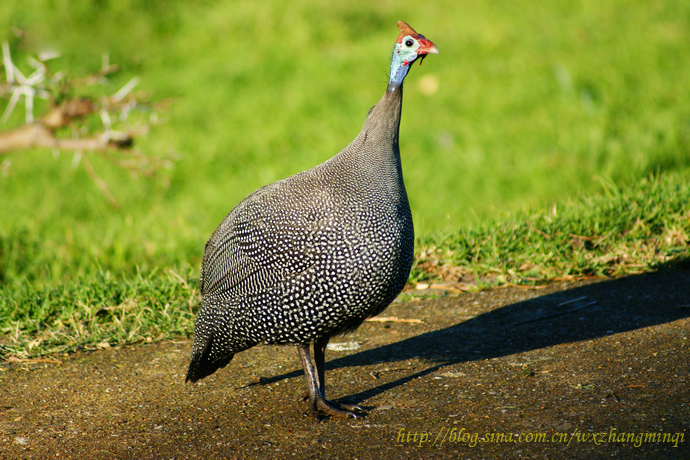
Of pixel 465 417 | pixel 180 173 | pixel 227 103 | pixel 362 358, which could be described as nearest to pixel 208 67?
pixel 227 103

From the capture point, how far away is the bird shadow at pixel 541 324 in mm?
3367

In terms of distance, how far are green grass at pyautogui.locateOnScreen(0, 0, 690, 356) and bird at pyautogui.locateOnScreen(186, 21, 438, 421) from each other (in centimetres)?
100

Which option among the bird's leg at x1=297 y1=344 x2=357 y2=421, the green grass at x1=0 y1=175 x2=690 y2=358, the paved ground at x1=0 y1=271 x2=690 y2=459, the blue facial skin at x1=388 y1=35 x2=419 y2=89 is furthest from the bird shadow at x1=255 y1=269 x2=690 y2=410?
the blue facial skin at x1=388 y1=35 x2=419 y2=89

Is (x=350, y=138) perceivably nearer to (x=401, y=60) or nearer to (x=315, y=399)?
(x=401, y=60)

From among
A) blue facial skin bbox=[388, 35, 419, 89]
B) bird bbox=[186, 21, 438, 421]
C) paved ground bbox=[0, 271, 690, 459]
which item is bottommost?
paved ground bbox=[0, 271, 690, 459]

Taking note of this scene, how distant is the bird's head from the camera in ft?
9.67

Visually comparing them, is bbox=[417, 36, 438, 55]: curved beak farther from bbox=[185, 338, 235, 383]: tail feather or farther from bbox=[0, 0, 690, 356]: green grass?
bbox=[185, 338, 235, 383]: tail feather

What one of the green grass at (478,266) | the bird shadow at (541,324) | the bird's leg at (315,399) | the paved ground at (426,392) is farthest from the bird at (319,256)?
the green grass at (478,266)

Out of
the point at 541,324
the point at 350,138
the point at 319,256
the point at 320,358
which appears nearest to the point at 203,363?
the point at 320,358

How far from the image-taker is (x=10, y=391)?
3156 millimetres

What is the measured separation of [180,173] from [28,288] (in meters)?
3.63

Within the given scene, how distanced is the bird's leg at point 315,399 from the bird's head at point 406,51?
1212mm

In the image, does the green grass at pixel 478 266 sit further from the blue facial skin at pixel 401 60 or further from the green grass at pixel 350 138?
the blue facial skin at pixel 401 60

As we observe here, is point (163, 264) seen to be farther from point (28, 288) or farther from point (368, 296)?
point (368, 296)
